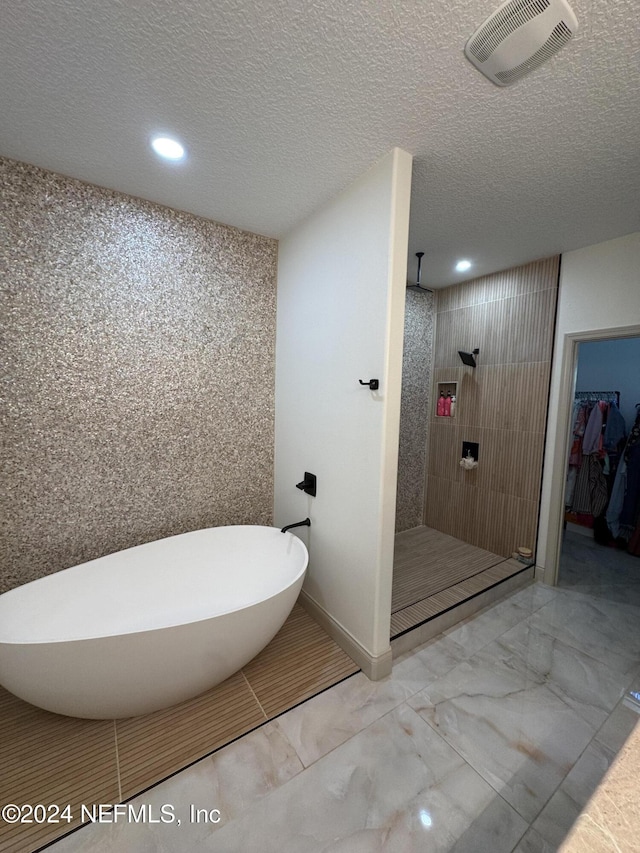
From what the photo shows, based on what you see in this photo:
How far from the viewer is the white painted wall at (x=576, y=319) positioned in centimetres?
220

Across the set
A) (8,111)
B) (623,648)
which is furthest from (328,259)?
(623,648)

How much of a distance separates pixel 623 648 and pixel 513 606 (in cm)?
58

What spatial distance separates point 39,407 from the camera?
5.69 feet

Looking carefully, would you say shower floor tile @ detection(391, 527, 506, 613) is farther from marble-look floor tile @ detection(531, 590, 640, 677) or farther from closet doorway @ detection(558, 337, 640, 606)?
closet doorway @ detection(558, 337, 640, 606)

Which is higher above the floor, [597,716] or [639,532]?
[639,532]

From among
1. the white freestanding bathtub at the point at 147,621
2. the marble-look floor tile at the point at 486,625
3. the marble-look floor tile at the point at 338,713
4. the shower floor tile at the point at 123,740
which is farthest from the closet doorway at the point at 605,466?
the white freestanding bathtub at the point at 147,621

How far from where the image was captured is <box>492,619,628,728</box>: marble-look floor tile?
63.1 inches

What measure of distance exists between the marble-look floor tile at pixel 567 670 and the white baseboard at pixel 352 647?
693mm

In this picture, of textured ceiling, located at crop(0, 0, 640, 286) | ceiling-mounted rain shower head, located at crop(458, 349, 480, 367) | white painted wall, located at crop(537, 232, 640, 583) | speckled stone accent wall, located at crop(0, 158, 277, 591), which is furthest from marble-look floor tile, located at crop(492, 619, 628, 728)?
textured ceiling, located at crop(0, 0, 640, 286)

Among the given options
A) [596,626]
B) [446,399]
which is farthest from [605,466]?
[596,626]

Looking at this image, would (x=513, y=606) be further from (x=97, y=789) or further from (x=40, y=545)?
(x=40, y=545)

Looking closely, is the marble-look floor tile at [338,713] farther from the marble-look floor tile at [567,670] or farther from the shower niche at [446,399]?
the shower niche at [446,399]

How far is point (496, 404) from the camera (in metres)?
2.88

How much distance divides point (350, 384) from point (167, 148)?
1379mm
